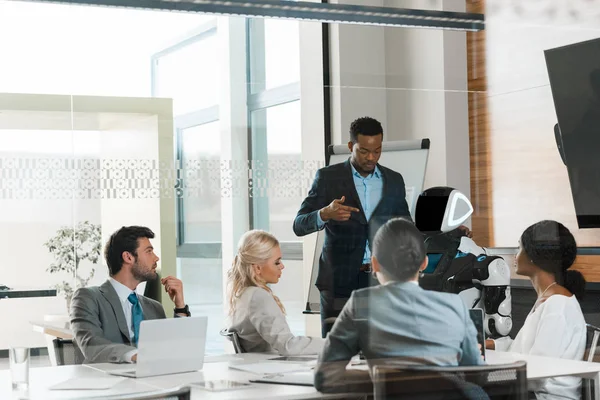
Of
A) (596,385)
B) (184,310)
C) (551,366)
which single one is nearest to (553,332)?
(551,366)

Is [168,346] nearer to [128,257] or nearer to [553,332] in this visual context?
[128,257]

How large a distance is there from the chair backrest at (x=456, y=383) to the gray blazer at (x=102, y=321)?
40.6 inches

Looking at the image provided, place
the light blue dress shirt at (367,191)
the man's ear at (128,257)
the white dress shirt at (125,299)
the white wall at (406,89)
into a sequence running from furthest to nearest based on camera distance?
the white wall at (406,89), the light blue dress shirt at (367,191), the white dress shirt at (125,299), the man's ear at (128,257)

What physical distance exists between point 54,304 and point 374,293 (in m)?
1.21

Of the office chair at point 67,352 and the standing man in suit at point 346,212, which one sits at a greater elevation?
the standing man in suit at point 346,212

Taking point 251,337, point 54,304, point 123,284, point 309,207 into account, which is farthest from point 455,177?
point 54,304

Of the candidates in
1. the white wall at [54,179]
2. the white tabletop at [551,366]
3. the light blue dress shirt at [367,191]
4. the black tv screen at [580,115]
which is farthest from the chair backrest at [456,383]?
the black tv screen at [580,115]

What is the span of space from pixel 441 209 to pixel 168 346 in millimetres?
1336

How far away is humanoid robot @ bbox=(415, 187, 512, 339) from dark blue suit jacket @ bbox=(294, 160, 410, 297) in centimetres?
14

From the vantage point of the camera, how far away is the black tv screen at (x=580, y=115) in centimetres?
408

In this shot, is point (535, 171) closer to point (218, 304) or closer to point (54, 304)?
point (218, 304)

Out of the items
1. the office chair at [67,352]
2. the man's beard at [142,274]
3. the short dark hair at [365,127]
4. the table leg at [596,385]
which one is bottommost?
the table leg at [596,385]

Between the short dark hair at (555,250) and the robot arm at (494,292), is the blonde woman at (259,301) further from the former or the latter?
the short dark hair at (555,250)

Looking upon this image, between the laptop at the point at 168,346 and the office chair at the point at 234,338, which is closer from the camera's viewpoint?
the laptop at the point at 168,346
